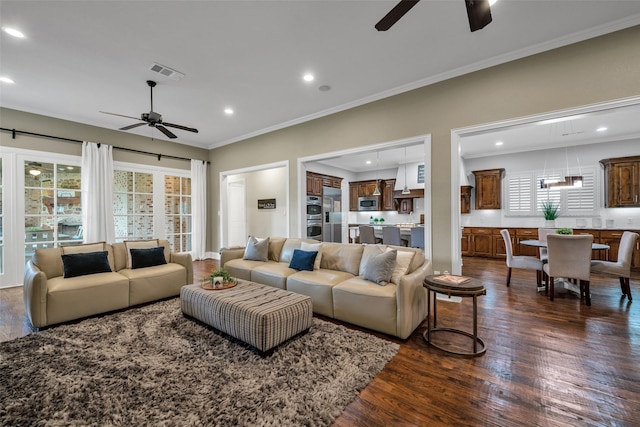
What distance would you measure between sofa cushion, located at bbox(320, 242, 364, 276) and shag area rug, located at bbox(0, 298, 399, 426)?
89 centimetres

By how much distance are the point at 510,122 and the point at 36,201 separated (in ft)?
25.4

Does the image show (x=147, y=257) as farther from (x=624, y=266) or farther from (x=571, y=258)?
(x=624, y=266)

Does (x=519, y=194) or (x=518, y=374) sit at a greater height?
(x=519, y=194)

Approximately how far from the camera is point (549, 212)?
21.3 ft

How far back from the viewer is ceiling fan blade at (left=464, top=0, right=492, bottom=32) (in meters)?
1.64

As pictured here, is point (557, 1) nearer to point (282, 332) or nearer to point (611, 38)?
point (611, 38)

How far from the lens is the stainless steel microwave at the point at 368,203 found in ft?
29.9

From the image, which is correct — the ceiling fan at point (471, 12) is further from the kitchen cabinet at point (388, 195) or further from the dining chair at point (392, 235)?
the kitchen cabinet at point (388, 195)

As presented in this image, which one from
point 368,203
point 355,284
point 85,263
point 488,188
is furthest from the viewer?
point 368,203

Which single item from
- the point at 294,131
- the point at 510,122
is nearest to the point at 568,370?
the point at 510,122

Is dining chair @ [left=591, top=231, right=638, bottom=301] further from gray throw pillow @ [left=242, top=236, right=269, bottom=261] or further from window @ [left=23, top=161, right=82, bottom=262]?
window @ [left=23, top=161, right=82, bottom=262]

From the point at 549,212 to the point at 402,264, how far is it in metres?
5.71

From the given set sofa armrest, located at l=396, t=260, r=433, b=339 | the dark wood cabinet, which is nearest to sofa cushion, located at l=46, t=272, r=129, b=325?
sofa armrest, located at l=396, t=260, r=433, b=339

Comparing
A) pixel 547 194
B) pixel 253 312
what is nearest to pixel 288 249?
pixel 253 312
